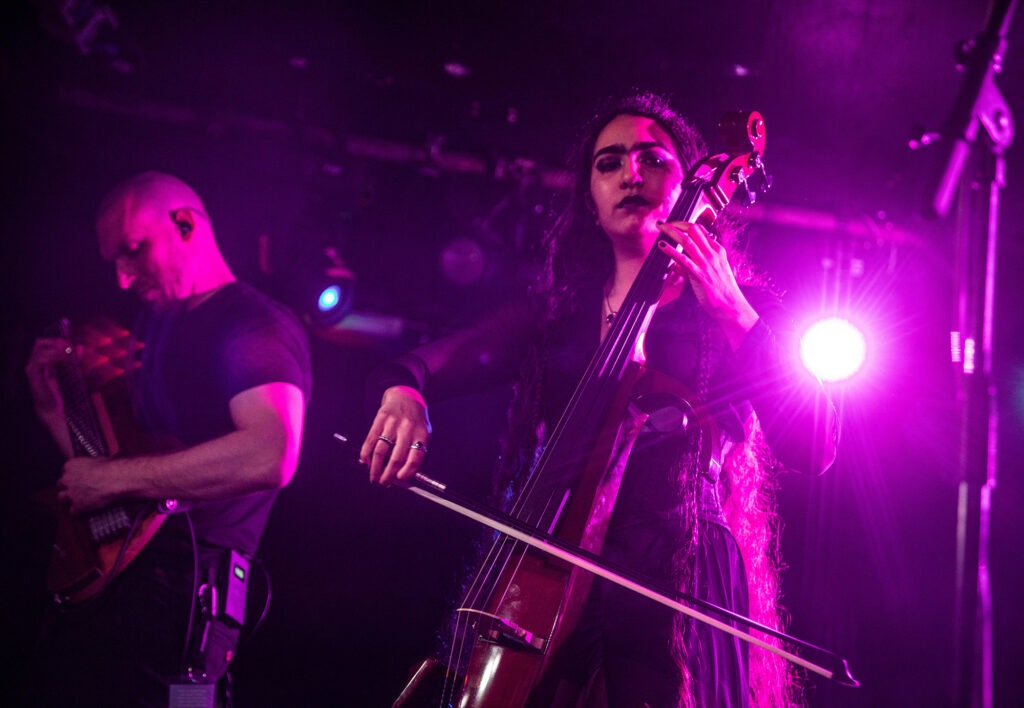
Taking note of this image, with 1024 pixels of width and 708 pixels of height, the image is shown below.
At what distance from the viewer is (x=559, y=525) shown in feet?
4.21

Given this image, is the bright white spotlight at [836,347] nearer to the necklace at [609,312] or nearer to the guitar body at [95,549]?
the necklace at [609,312]

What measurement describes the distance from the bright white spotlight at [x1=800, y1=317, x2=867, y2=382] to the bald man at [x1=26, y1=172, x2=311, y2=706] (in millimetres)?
2090

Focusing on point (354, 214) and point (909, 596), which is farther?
point (354, 214)

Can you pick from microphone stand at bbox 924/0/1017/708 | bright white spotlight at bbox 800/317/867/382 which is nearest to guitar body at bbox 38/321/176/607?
microphone stand at bbox 924/0/1017/708

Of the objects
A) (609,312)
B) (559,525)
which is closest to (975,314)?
(609,312)

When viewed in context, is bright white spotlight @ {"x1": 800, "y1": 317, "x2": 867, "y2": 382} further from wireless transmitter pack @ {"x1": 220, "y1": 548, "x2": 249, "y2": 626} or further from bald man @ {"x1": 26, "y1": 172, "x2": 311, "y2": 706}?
wireless transmitter pack @ {"x1": 220, "y1": 548, "x2": 249, "y2": 626}

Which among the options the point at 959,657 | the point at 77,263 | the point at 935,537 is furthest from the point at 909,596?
the point at 77,263

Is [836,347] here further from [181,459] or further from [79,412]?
[79,412]

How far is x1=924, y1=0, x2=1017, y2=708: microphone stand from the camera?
1271 millimetres

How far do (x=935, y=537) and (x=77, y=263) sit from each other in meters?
3.77

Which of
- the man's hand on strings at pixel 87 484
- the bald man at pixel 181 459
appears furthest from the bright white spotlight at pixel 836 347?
the man's hand on strings at pixel 87 484

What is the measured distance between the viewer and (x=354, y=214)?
3.48m

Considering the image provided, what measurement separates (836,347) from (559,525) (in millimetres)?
2458

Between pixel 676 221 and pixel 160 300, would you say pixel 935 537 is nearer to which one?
pixel 676 221
